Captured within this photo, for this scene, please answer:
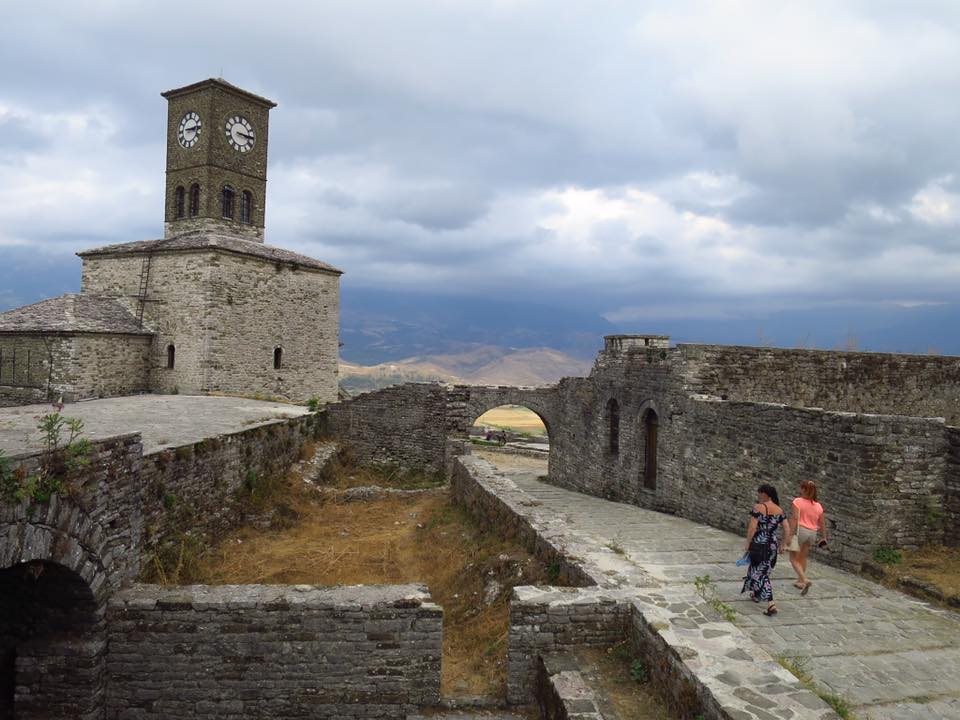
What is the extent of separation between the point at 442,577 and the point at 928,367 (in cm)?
1296

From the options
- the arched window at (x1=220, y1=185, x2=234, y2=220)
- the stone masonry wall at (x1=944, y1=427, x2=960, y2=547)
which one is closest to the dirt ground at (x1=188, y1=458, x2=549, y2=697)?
the stone masonry wall at (x1=944, y1=427, x2=960, y2=547)

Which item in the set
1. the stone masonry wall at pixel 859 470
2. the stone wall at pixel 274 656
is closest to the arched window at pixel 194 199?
the stone wall at pixel 274 656

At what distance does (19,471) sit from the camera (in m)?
5.86

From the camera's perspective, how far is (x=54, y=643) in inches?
280

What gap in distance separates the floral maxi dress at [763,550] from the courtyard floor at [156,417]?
8.08 m

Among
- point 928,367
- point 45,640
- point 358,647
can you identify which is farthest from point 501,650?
point 928,367

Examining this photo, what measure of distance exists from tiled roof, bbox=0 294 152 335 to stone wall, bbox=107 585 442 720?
16350 mm

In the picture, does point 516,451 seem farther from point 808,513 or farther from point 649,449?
point 808,513

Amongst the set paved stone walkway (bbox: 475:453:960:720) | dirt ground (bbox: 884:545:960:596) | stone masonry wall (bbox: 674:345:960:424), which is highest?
stone masonry wall (bbox: 674:345:960:424)

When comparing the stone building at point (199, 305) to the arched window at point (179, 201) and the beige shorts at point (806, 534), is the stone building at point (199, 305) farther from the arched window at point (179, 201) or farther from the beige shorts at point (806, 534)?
the beige shorts at point (806, 534)

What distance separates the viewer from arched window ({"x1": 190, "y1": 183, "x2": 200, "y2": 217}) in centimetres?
2704

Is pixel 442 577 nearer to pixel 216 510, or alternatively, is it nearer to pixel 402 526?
pixel 402 526

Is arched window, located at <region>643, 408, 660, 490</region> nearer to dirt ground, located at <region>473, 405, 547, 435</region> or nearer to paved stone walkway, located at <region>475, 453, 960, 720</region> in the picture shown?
paved stone walkway, located at <region>475, 453, 960, 720</region>

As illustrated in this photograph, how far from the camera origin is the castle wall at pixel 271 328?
2297cm
